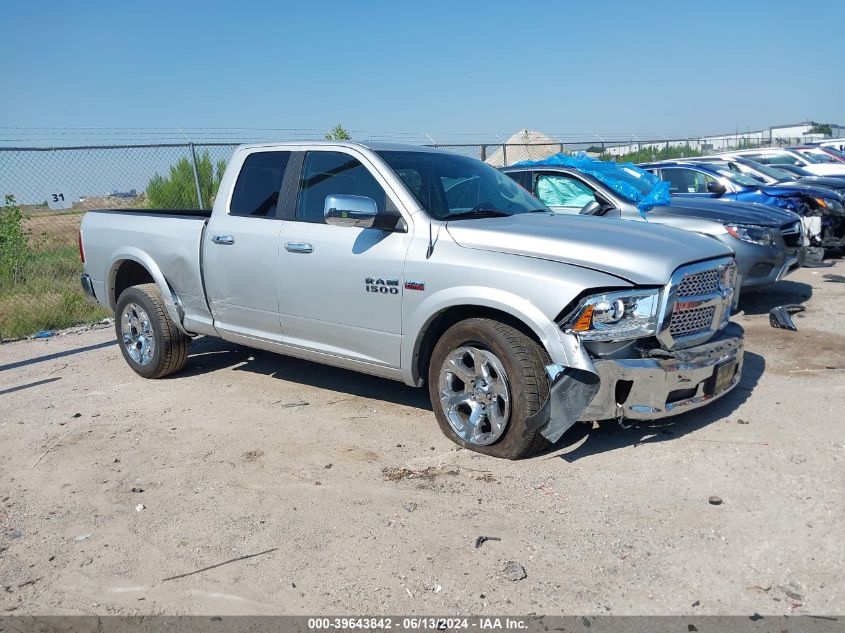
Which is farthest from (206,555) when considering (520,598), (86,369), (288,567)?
(86,369)

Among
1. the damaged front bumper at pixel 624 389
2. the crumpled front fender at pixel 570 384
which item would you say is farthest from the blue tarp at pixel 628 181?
the crumpled front fender at pixel 570 384

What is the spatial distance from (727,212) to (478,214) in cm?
458

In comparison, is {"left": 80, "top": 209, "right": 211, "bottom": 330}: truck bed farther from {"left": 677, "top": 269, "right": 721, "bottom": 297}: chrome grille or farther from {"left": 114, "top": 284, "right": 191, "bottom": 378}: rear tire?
{"left": 677, "top": 269, "right": 721, "bottom": 297}: chrome grille

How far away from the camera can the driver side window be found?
848 cm

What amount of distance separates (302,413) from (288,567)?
2184mm

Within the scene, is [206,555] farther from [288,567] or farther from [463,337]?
[463,337]

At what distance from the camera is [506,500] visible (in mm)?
3986

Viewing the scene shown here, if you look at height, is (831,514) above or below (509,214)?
below

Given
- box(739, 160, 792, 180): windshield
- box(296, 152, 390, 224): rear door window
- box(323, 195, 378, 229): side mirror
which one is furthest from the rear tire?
box(739, 160, 792, 180): windshield

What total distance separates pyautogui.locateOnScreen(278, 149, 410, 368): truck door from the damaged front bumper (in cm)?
120

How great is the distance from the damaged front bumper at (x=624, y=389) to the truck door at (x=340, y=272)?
47.2 inches

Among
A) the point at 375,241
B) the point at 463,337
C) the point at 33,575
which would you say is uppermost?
the point at 375,241

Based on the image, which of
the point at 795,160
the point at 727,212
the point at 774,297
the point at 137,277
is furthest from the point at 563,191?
the point at 795,160

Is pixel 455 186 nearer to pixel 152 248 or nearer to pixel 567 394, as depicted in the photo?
pixel 567 394
